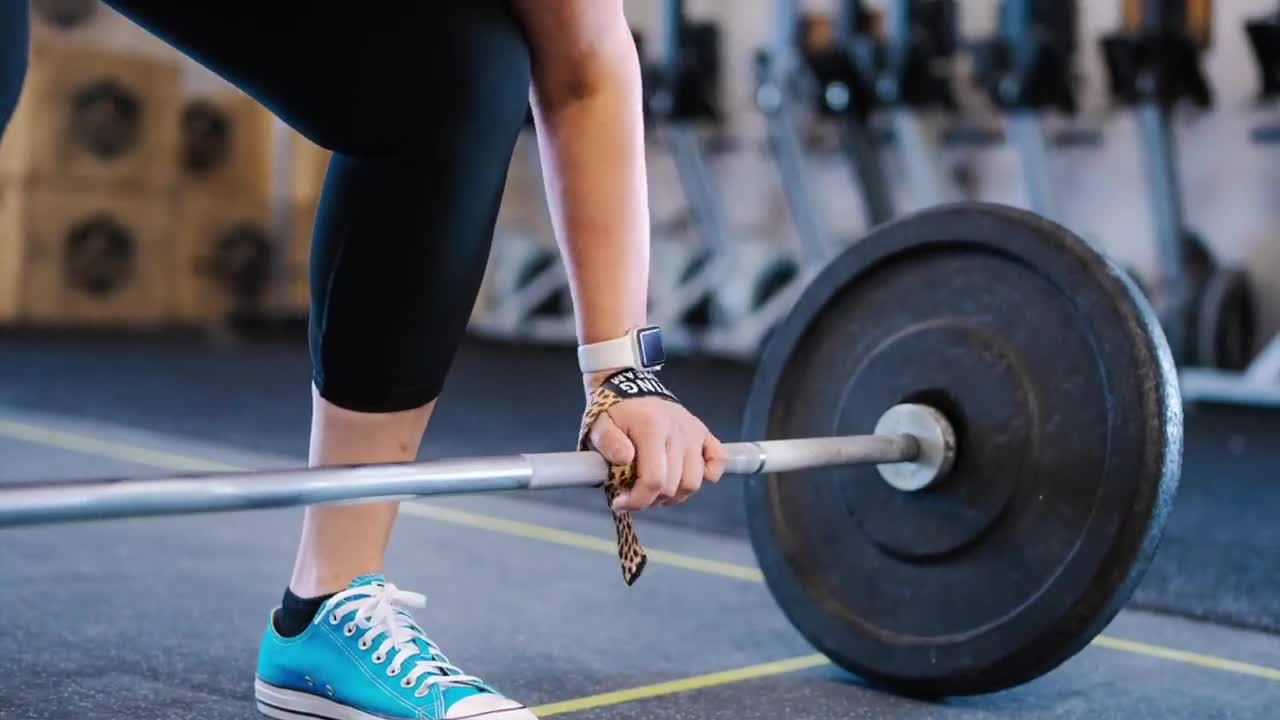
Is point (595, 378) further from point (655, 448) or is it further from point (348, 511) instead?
point (348, 511)

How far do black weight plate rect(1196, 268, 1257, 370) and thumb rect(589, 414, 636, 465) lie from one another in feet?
10.5

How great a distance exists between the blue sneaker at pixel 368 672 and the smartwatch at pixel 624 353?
204 mm

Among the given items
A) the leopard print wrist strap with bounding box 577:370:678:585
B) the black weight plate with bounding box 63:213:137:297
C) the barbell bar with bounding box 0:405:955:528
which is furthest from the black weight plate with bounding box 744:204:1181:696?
the black weight plate with bounding box 63:213:137:297

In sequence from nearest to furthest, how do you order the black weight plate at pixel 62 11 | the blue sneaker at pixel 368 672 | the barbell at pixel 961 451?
the blue sneaker at pixel 368 672 → the barbell at pixel 961 451 → the black weight plate at pixel 62 11

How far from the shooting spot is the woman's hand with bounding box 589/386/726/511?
79cm

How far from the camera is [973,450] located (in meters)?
1.08

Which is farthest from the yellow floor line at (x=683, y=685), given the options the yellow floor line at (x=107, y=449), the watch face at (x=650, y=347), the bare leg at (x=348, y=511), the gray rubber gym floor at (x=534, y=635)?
the yellow floor line at (x=107, y=449)

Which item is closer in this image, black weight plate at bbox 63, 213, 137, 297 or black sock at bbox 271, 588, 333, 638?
black sock at bbox 271, 588, 333, 638

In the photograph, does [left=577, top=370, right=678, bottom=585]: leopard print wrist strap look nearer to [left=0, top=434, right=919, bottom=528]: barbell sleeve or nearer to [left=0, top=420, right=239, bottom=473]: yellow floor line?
[left=0, top=434, right=919, bottom=528]: barbell sleeve

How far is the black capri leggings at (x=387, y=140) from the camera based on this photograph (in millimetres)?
785

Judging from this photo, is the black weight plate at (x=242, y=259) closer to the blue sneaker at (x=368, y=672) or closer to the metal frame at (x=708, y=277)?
the metal frame at (x=708, y=277)

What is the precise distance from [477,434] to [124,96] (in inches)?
121

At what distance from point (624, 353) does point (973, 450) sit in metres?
0.34

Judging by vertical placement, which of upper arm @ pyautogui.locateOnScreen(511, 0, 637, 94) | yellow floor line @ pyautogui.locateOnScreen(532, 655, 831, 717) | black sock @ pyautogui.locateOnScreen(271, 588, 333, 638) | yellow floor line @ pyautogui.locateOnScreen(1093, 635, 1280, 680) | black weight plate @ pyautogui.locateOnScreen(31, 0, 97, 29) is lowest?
yellow floor line @ pyautogui.locateOnScreen(1093, 635, 1280, 680)
